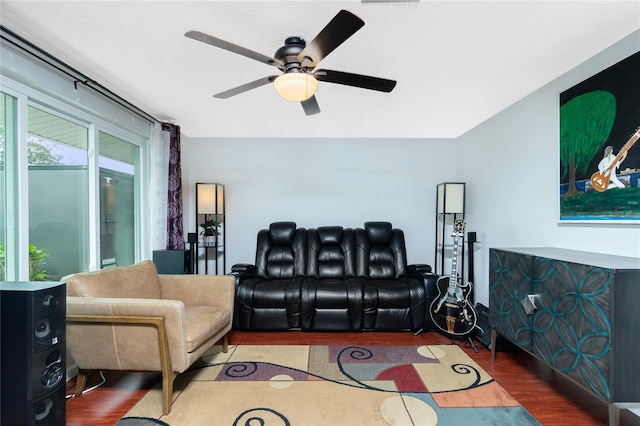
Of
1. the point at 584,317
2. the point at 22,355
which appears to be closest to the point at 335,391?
the point at 584,317

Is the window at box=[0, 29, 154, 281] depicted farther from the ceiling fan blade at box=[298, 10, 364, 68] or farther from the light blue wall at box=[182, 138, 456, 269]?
the ceiling fan blade at box=[298, 10, 364, 68]

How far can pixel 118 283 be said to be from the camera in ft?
6.86

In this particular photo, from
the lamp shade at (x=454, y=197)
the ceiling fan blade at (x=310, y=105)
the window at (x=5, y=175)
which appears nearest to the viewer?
the window at (x=5, y=175)

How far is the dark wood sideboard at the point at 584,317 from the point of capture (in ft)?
4.46

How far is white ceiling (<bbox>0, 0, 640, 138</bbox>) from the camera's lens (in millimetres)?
1485

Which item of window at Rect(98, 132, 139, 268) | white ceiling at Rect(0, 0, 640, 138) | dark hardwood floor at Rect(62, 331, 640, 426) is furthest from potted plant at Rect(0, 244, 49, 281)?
white ceiling at Rect(0, 0, 640, 138)

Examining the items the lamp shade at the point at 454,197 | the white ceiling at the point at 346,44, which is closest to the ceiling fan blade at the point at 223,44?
the white ceiling at the point at 346,44

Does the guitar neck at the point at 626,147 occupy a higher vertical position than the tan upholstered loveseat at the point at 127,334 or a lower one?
higher

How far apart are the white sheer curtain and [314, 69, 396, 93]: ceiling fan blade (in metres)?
2.24

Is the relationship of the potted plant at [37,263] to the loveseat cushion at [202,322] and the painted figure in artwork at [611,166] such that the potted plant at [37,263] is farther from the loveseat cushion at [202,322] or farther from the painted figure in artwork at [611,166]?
the painted figure in artwork at [611,166]

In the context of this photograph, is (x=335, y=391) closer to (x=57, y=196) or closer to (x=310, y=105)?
(x=310, y=105)

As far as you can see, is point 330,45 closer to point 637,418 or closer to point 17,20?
point 17,20

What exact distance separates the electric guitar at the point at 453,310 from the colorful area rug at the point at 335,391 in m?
0.31

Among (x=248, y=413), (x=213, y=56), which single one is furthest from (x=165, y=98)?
(x=248, y=413)
